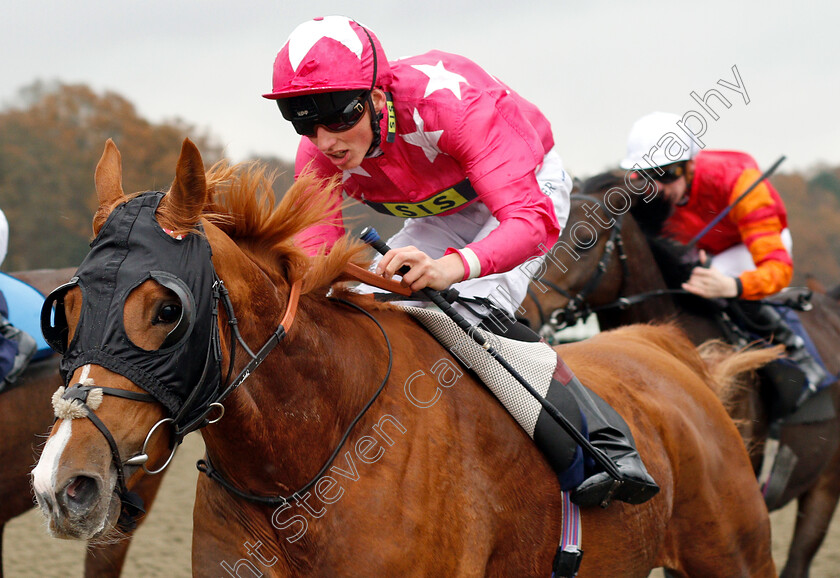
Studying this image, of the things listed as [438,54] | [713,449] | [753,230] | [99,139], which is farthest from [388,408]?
[99,139]

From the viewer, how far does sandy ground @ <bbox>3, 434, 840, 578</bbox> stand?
215 inches

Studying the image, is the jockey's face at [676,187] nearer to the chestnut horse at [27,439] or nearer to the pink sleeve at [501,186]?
the pink sleeve at [501,186]

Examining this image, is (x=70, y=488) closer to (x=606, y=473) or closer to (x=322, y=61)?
(x=322, y=61)

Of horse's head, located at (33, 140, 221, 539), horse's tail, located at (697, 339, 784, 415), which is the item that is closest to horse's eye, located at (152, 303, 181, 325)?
horse's head, located at (33, 140, 221, 539)

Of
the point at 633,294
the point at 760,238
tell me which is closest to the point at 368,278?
the point at 633,294

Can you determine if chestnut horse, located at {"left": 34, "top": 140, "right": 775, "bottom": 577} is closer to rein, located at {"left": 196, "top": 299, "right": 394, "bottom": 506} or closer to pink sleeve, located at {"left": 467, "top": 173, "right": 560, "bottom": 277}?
rein, located at {"left": 196, "top": 299, "right": 394, "bottom": 506}

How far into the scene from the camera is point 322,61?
241 centimetres

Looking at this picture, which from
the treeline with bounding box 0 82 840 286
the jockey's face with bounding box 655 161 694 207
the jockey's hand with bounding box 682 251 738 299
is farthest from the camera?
the treeline with bounding box 0 82 840 286

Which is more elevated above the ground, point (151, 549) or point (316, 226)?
point (316, 226)

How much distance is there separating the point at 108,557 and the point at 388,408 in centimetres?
269

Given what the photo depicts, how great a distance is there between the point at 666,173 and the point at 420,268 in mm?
3245

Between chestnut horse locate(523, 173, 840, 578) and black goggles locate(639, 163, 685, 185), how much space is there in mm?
132

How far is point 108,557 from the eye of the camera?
14.4ft

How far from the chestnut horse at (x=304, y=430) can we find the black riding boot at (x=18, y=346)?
216 centimetres
